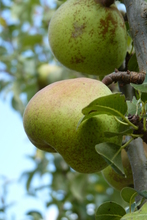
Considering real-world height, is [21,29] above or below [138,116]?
below

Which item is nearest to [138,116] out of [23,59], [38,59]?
[23,59]

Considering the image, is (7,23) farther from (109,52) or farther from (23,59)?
(109,52)

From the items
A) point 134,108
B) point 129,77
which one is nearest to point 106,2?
point 129,77

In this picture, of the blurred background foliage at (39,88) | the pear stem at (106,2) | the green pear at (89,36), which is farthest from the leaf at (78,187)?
the pear stem at (106,2)

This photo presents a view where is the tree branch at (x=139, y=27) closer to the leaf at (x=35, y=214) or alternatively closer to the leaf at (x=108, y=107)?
the leaf at (x=108, y=107)

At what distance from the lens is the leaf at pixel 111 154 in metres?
0.79

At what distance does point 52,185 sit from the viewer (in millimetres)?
2396

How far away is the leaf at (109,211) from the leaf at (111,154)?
139 mm

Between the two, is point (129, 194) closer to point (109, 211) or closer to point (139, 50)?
point (109, 211)

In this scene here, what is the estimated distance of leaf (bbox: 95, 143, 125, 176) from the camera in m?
0.79

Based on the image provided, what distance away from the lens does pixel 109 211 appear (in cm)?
90

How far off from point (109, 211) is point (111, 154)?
0.56ft

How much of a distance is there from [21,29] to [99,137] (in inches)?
82.0

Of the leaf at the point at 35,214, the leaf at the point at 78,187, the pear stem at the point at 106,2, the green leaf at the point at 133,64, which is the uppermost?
the pear stem at the point at 106,2
